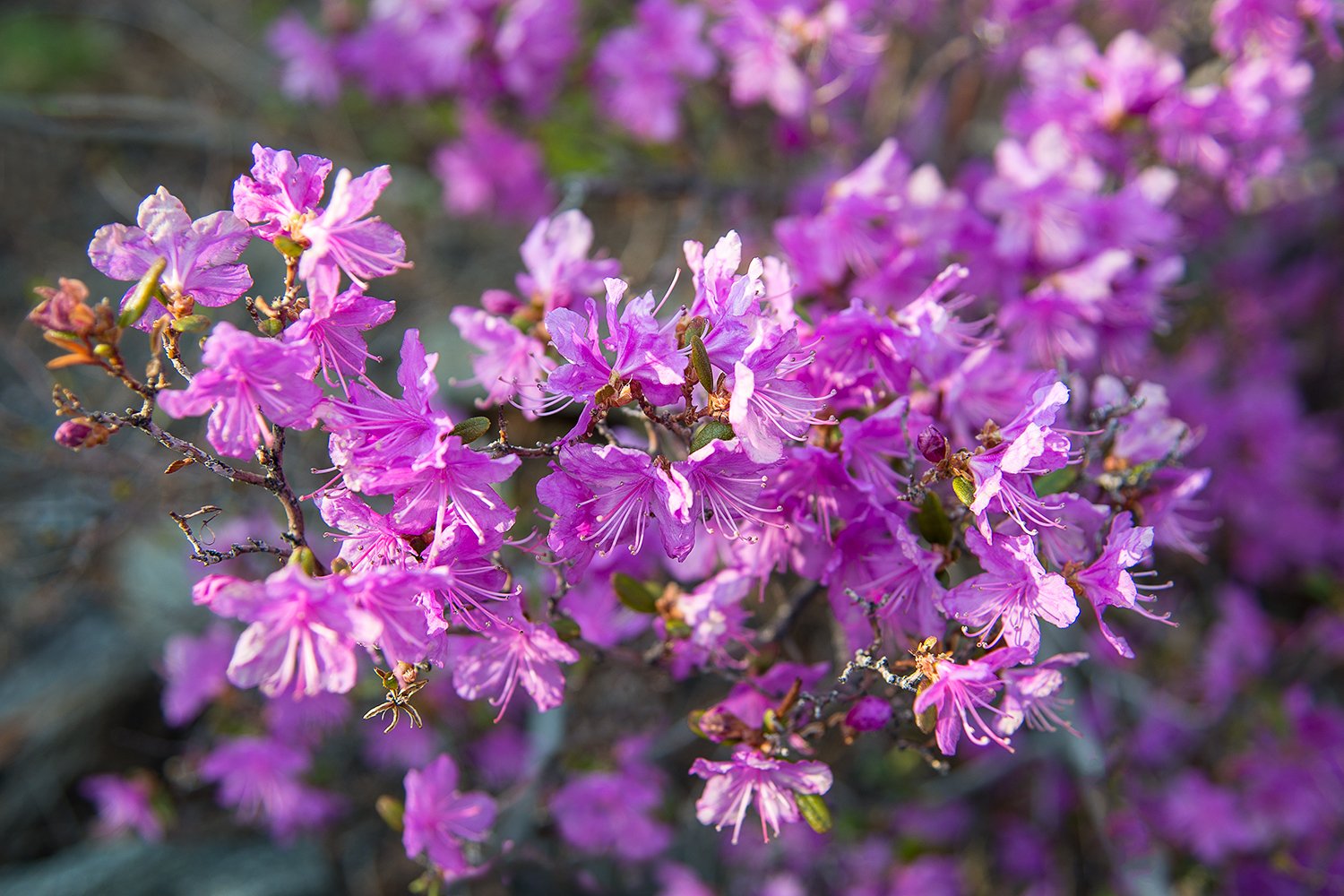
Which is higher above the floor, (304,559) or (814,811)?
(304,559)

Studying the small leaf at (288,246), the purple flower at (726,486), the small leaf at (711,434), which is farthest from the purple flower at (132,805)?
the small leaf at (711,434)

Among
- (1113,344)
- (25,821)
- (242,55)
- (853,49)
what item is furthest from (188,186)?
(1113,344)

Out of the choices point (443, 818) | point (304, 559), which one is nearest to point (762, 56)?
point (304, 559)

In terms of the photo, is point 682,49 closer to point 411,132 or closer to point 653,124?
point 653,124

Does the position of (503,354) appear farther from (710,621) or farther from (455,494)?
(710,621)

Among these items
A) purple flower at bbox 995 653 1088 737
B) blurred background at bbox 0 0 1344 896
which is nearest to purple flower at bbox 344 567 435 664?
purple flower at bbox 995 653 1088 737
